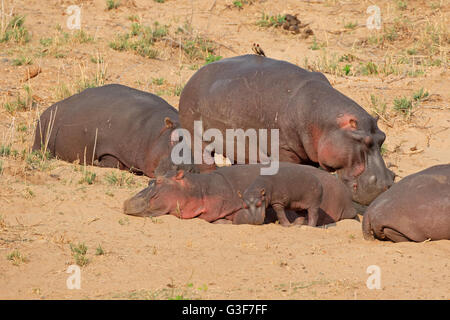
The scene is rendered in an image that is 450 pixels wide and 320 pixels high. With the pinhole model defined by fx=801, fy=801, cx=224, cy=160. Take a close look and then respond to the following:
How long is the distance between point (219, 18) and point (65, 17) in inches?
114

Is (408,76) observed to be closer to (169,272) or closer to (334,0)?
(334,0)

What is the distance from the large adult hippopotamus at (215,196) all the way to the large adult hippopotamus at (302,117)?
171 mm

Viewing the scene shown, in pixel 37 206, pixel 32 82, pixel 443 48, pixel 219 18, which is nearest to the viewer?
pixel 37 206

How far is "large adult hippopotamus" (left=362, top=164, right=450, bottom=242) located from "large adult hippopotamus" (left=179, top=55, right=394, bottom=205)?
31.7 inches

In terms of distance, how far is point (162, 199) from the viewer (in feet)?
23.5

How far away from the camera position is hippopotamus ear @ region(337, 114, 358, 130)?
7227 millimetres

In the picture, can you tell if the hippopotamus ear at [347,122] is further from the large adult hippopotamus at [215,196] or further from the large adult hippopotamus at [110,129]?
→ the large adult hippopotamus at [110,129]

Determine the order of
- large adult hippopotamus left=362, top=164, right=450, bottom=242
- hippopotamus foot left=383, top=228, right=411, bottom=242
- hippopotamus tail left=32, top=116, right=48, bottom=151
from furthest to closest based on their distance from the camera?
hippopotamus tail left=32, top=116, right=48, bottom=151 → hippopotamus foot left=383, top=228, right=411, bottom=242 → large adult hippopotamus left=362, top=164, right=450, bottom=242

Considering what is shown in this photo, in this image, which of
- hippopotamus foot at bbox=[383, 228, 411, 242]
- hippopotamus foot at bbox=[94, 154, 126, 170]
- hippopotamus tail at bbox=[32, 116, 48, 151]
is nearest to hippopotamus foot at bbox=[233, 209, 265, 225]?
hippopotamus foot at bbox=[383, 228, 411, 242]

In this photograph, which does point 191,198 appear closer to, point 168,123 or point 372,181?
point 372,181

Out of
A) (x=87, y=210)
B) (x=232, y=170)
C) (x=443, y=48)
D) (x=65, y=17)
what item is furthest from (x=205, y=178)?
(x=65, y=17)

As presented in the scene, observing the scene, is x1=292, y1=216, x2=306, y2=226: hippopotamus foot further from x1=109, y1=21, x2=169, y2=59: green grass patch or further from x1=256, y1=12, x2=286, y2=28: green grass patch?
x1=256, y1=12, x2=286, y2=28: green grass patch

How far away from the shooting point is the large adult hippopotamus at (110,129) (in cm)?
897

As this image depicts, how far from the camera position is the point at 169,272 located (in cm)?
561
